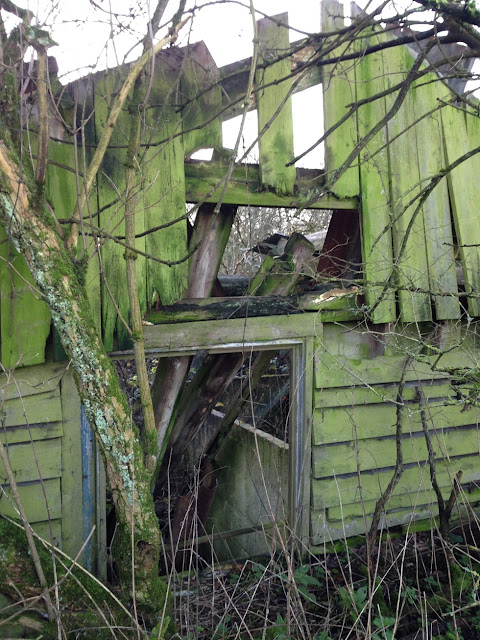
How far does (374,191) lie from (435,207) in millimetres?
541

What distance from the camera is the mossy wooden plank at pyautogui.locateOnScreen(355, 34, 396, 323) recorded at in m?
3.76

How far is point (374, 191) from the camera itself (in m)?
3.82

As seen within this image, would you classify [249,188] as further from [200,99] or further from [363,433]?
[363,433]

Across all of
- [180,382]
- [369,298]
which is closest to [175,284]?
[180,382]

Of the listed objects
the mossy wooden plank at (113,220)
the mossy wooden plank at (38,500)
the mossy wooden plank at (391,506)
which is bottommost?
the mossy wooden plank at (391,506)

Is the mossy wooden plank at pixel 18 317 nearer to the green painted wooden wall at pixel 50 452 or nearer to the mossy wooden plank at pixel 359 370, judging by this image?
the green painted wooden wall at pixel 50 452

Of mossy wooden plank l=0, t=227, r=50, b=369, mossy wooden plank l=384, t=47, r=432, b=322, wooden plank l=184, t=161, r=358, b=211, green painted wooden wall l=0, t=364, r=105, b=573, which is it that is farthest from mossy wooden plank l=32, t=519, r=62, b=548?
mossy wooden plank l=384, t=47, r=432, b=322

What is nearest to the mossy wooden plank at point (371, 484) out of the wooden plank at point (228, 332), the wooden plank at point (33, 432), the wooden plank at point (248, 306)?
the wooden plank at point (228, 332)

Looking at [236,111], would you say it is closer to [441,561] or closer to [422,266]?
[422,266]

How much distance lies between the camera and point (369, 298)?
3809 mm

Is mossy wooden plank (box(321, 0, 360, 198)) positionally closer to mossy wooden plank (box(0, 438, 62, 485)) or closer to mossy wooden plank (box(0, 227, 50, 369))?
mossy wooden plank (box(0, 227, 50, 369))

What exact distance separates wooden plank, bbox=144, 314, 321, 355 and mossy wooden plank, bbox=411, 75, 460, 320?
105 cm

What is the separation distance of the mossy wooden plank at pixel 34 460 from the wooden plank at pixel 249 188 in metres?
1.69

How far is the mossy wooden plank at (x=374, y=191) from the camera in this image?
12.3 feet
